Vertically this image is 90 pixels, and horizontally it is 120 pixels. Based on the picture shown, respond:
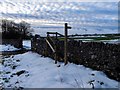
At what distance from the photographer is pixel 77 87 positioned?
7.90 metres

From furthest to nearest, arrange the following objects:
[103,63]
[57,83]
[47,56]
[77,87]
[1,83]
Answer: [47,56]
[1,83]
[103,63]
[57,83]
[77,87]

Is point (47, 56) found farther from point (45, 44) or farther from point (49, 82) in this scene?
point (49, 82)

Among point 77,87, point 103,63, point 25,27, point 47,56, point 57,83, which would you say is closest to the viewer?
point 77,87

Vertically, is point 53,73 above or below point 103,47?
below

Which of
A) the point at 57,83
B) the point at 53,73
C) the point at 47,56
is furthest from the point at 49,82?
the point at 47,56

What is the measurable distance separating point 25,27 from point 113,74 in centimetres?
4516

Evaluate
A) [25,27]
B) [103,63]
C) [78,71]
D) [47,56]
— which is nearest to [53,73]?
[78,71]

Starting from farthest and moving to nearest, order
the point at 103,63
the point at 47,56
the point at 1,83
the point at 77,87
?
the point at 47,56 → the point at 1,83 → the point at 103,63 → the point at 77,87

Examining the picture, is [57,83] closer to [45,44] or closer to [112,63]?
[112,63]

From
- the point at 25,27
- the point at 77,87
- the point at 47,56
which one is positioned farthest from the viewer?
the point at 25,27

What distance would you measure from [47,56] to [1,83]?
4.84 m

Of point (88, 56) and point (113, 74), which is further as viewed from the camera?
point (88, 56)

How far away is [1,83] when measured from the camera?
33.0 ft

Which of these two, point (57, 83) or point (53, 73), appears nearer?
point (57, 83)
